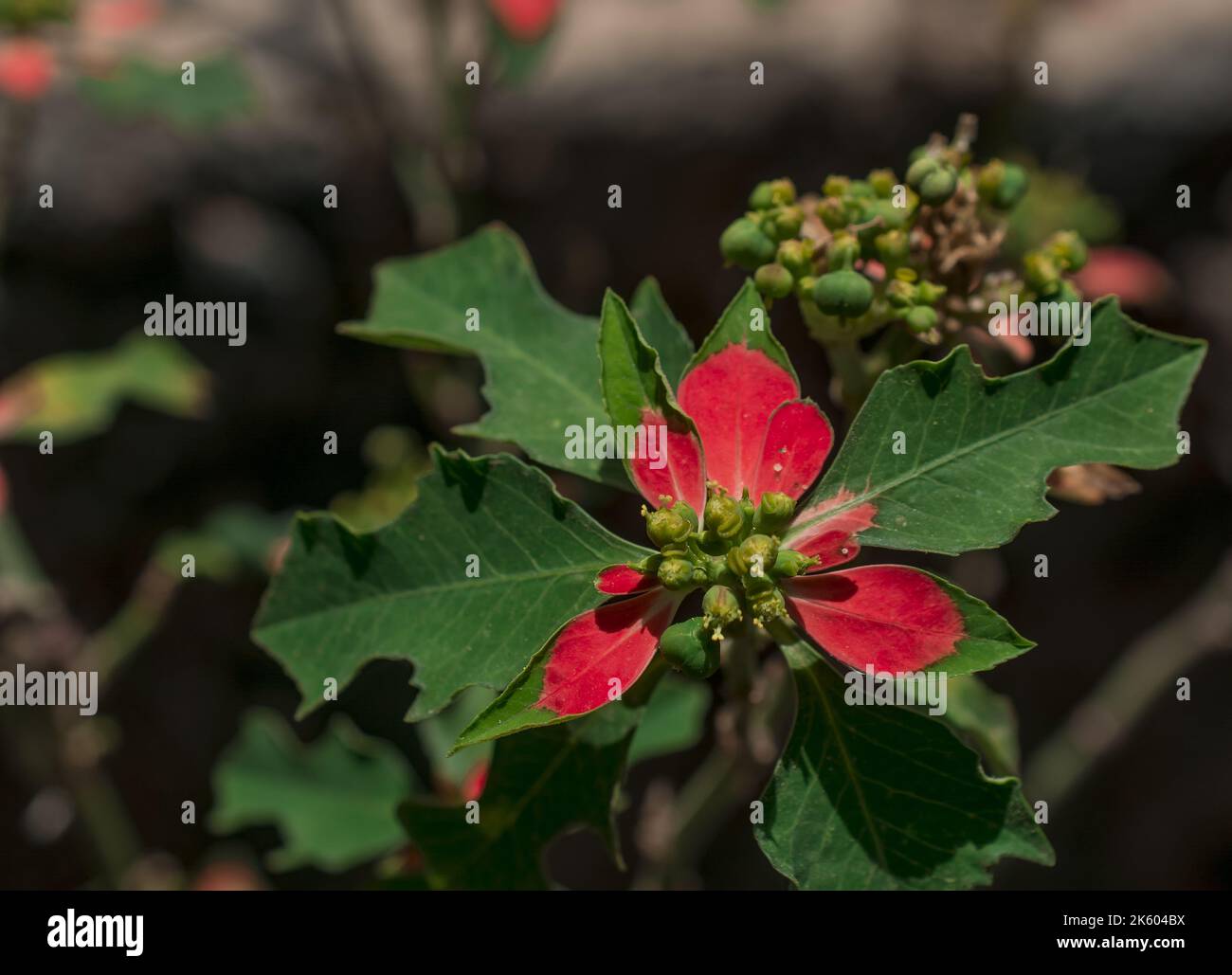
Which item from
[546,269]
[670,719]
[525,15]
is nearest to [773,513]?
[670,719]

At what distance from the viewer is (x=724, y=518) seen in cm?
106

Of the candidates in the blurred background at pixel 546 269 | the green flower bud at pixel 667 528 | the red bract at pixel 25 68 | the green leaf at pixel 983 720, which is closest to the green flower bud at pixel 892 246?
the green flower bud at pixel 667 528

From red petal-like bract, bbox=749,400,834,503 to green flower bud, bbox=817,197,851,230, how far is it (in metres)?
0.22

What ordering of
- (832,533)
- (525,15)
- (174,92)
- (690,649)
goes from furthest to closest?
(525,15) < (174,92) < (832,533) < (690,649)

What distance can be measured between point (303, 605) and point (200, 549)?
4.52ft

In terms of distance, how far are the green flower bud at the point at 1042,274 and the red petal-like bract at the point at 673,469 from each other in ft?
1.26

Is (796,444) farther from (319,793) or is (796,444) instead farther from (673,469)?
(319,793)

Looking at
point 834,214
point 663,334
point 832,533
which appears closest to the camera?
point 832,533

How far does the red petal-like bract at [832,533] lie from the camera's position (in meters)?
1.07

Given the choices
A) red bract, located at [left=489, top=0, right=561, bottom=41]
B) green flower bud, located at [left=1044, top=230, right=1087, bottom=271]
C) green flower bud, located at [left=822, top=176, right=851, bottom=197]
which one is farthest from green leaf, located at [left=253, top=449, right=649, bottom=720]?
red bract, located at [left=489, top=0, right=561, bottom=41]

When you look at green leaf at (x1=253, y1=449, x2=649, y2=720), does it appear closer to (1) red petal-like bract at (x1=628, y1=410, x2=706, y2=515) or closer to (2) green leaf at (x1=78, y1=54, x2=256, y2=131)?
(1) red petal-like bract at (x1=628, y1=410, x2=706, y2=515)

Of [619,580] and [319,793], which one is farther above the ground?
[619,580]

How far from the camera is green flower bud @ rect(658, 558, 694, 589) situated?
1.03 meters

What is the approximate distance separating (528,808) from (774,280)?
23.6 inches
